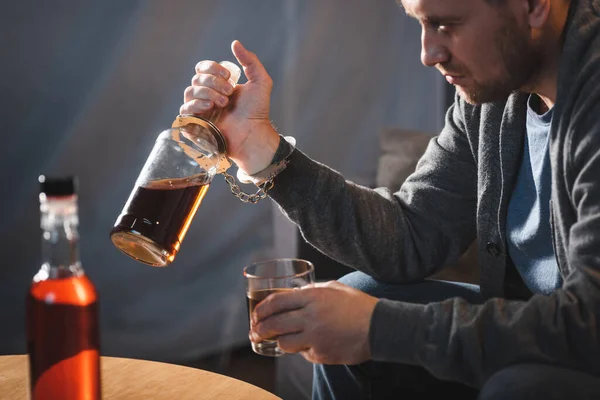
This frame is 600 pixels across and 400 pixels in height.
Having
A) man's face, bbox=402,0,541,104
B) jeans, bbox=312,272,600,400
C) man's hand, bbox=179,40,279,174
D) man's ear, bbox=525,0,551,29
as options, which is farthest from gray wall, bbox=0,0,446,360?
man's ear, bbox=525,0,551,29

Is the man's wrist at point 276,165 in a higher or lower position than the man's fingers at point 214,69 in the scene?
lower

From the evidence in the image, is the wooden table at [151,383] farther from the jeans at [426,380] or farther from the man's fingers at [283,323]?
the jeans at [426,380]

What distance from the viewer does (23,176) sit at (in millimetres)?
2195

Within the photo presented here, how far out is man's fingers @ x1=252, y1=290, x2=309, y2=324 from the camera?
40.7 inches

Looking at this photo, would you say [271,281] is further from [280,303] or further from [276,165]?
[276,165]

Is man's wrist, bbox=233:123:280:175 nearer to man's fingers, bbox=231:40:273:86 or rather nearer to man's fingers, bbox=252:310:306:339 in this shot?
man's fingers, bbox=231:40:273:86

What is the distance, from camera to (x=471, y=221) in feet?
5.09

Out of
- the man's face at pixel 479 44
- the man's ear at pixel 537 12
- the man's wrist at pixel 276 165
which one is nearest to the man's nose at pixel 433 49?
the man's face at pixel 479 44

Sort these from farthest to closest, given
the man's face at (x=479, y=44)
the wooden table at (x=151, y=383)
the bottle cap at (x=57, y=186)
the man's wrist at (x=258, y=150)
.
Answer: the man's wrist at (x=258, y=150) < the man's face at (x=479, y=44) < the wooden table at (x=151, y=383) < the bottle cap at (x=57, y=186)

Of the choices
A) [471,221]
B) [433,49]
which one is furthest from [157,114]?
[433,49]

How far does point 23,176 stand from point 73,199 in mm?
1497

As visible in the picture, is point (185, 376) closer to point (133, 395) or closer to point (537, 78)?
point (133, 395)

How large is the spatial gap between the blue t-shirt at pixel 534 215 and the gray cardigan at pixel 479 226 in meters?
0.02

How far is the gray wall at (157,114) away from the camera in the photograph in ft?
7.20
